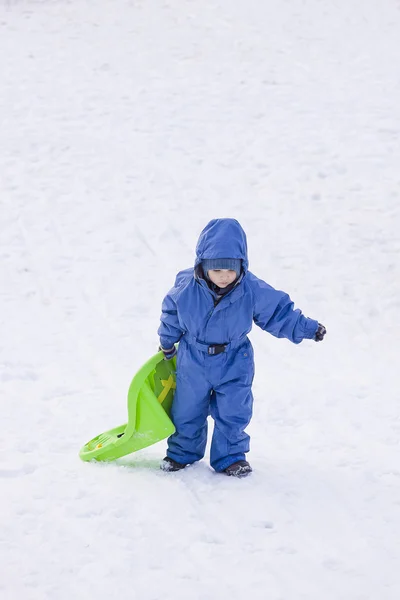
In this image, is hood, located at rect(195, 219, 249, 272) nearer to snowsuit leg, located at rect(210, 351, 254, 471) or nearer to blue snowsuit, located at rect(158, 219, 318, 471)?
blue snowsuit, located at rect(158, 219, 318, 471)

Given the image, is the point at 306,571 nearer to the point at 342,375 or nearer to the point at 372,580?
the point at 372,580

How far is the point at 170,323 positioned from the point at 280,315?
57 centimetres

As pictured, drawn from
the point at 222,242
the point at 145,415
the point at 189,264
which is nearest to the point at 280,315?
the point at 222,242

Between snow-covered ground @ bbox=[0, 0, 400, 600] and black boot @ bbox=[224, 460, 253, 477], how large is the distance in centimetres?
14

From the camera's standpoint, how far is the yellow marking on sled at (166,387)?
4.14 metres

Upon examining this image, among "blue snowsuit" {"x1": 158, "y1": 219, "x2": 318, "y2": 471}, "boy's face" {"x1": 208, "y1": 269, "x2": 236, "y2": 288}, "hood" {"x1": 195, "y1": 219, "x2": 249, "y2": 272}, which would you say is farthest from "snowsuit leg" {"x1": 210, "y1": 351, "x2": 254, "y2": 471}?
"hood" {"x1": 195, "y1": 219, "x2": 249, "y2": 272}

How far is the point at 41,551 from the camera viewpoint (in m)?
3.17

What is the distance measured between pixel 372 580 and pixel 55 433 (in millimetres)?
2342

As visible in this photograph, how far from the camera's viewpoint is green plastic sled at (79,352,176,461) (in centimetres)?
398

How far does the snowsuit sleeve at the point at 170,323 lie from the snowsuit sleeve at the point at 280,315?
408mm

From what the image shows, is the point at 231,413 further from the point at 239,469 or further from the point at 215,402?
the point at 239,469

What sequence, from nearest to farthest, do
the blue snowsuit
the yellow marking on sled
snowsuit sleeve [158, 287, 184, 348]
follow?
the blue snowsuit
snowsuit sleeve [158, 287, 184, 348]
the yellow marking on sled

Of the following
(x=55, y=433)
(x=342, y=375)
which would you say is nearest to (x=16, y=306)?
(x=55, y=433)

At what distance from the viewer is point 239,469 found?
398 centimetres
